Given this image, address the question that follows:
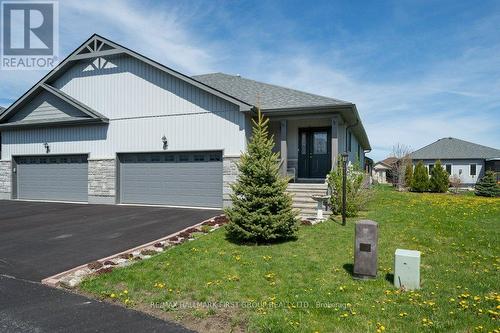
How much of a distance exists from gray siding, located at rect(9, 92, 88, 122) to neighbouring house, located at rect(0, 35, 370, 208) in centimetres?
5

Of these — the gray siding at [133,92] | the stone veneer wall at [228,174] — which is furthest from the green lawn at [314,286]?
the gray siding at [133,92]

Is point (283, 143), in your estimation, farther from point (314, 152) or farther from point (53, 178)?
point (53, 178)

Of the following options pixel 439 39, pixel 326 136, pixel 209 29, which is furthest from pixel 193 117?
pixel 439 39

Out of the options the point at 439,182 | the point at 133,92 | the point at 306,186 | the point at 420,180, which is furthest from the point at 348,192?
the point at 439,182

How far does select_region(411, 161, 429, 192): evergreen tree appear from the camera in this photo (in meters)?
26.7

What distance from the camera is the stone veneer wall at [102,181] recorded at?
1501 cm

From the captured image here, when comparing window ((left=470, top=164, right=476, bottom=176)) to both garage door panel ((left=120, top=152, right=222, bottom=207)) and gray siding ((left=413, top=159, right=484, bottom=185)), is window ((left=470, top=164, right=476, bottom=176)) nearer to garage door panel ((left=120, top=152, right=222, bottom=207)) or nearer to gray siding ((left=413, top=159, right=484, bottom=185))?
gray siding ((left=413, top=159, right=484, bottom=185))

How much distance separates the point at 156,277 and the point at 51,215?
886 centimetres

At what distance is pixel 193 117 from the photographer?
13.5 meters

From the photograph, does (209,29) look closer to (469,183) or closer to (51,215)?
(51,215)

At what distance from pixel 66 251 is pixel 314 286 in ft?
18.2

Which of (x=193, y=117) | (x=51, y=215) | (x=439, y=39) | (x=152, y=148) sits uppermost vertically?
(x=439, y=39)

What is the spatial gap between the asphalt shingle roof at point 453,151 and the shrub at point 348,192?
94.5 ft

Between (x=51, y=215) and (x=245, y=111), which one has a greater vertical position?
(x=245, y=111)
